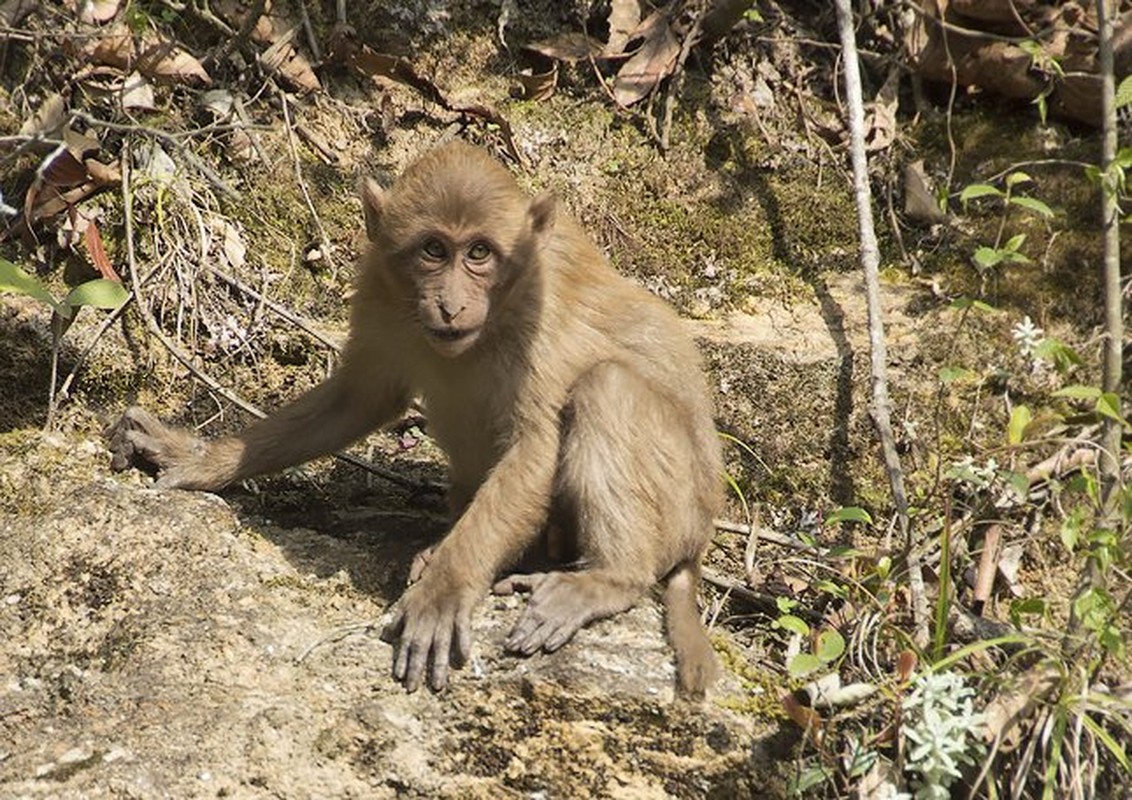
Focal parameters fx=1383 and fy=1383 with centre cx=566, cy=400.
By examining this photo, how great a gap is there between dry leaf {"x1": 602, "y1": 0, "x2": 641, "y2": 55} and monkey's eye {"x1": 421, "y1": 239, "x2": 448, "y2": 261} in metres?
3.13

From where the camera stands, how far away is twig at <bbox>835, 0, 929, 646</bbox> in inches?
223

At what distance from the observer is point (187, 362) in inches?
257

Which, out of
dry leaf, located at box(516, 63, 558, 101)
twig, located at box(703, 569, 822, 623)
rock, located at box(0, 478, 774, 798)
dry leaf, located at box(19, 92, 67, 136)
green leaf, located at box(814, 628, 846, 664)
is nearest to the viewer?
rock, located at box(0, 478, 774, 798)

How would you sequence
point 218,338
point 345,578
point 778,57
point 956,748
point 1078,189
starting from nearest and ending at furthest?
point 956,748 → point 345,578 → point 218,338 → point 1078,189 → point 778,57

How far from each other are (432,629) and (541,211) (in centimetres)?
184

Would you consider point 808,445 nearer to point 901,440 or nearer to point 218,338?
point 901,440

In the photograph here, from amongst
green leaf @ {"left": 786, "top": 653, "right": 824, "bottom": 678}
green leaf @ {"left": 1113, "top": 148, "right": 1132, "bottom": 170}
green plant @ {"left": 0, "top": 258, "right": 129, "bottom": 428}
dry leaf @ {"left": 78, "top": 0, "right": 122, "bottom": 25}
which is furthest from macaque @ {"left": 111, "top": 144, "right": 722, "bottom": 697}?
dry leaf @ {"left": 78, "top": 0, "right": 122, "bottom": 25}

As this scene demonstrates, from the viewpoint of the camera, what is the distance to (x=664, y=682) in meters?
Answer: 4.92

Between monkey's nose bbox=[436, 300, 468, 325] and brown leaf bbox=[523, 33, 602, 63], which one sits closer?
monkey's nose bbox=[436, 300, 468, 325]

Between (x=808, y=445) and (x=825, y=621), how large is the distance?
1383 millimetres

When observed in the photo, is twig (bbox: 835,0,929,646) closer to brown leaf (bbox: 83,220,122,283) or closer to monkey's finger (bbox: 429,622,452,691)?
monkey's finger (bbox: 429,622,452,691)

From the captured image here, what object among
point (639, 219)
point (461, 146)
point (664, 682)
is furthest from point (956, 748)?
point (639, 219)

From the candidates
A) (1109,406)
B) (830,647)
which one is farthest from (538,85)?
(830,647)

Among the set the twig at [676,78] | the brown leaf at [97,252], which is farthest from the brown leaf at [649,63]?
the brown leaf at [97,252]
